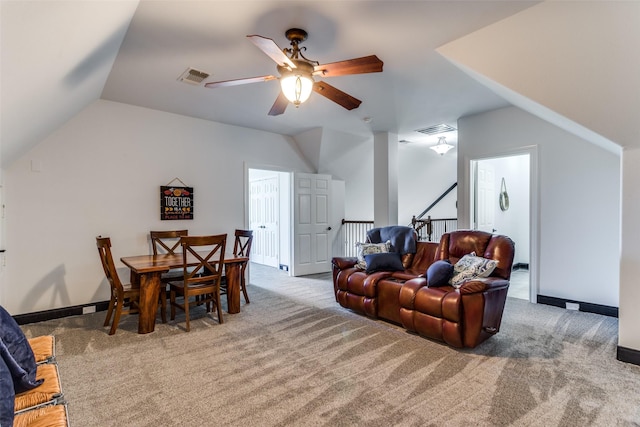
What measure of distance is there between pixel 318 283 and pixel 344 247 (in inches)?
64.0

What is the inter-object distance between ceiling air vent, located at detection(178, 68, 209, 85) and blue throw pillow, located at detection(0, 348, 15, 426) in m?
2.91

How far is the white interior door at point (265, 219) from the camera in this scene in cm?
685

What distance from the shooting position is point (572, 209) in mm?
3971

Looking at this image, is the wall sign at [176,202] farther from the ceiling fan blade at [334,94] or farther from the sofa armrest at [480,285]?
the sofa armrest at [480,285]

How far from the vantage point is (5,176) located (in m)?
3.51

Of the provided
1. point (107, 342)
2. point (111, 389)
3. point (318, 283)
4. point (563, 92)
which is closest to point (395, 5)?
point (563, 92)

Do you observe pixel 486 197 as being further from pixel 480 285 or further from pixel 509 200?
pixel 480 285

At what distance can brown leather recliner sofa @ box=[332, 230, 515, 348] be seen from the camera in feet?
8.98

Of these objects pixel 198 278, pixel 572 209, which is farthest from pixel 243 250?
pixel 572 209

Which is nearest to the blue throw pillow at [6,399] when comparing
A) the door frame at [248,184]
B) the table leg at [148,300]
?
the table leg at [148,300]

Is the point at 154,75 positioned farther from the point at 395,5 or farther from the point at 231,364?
the point at 231,364

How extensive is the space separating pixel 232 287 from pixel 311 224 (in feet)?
8.80

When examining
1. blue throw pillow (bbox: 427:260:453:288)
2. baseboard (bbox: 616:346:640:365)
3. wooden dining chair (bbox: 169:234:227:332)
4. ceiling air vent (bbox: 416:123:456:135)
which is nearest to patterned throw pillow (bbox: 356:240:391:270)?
blue throw pillow (bbox: 427:260:453:288)

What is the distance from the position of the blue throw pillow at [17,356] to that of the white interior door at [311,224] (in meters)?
4.56
